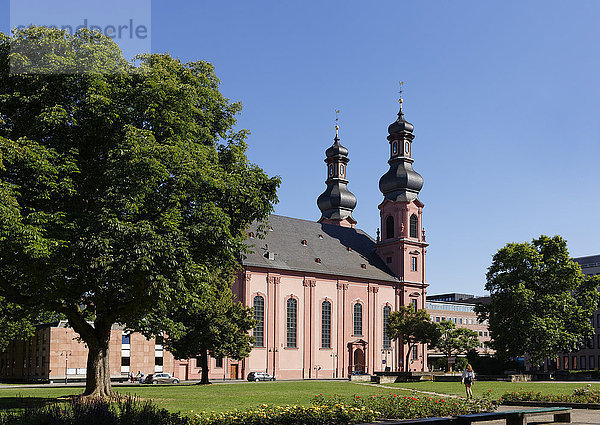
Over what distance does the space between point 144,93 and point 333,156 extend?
79969 millimetres

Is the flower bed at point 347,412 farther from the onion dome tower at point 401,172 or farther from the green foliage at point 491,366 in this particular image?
the onion dome tower at point 401,172

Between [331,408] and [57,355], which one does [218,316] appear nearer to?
[57,355]

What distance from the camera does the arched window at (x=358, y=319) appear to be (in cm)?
8656

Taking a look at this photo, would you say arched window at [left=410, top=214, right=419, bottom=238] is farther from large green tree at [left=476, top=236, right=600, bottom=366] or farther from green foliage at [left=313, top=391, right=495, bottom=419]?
green foliage at [left=313, top=391, right=495, bottom=419]

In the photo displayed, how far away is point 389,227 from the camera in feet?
313

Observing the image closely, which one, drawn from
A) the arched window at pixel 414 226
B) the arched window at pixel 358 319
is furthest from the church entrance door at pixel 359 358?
the arched window at pixel 414 226

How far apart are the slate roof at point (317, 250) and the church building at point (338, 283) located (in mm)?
166

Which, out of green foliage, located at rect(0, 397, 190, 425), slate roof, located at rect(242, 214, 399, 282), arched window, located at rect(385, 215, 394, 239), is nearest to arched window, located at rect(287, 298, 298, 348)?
slate roof, located at rect(242, 214, 399, 282)

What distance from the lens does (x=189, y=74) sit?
29953 mm

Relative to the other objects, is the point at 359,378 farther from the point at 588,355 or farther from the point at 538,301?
the point at 588,355

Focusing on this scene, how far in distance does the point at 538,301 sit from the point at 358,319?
27548 millimetres

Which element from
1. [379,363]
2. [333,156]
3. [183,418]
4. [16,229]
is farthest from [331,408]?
[333,156]

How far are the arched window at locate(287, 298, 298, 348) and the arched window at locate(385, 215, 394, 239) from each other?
21035mm

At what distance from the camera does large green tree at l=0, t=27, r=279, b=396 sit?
76.9 feet
